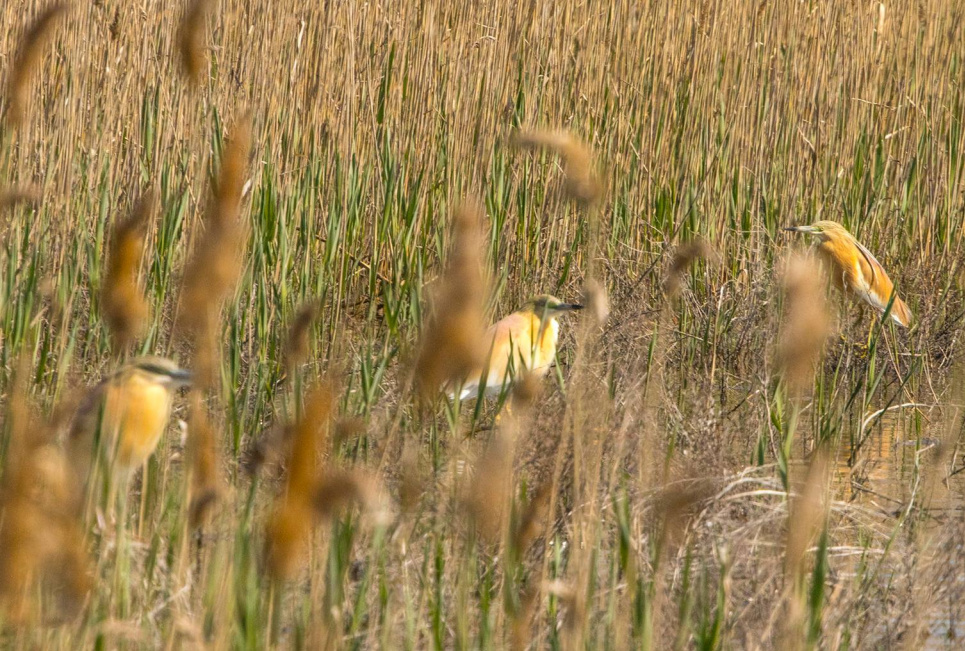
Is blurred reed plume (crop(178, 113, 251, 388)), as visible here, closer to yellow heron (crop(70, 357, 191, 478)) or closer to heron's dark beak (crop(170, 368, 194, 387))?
yellow heron (crop(70, 357, 191, 478))

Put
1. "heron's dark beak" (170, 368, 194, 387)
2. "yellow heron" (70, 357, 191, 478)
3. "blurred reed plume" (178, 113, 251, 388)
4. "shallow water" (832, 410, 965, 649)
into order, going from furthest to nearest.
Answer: "shallow water" (832, 410, 965, 649) < "heron's dark beak" (170, 368, 194, 387) < "yellow heron" (70, 357, 191, 478) < "blurred reed plume" (178, 113, 251, 388)

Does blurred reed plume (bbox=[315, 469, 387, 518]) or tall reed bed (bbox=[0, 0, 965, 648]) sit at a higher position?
tall reed bed (bbox=[0, 0, 965, 648])

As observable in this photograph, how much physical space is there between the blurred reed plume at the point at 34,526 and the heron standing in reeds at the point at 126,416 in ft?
0.62

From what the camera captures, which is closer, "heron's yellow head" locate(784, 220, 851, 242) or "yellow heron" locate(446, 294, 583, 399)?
"yellow heron" locate(446, 294, 583, 399)

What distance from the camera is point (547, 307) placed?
3.20m

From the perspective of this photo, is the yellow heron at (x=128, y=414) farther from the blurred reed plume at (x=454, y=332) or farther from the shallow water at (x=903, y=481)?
the shallow water at (x=903, y=481)

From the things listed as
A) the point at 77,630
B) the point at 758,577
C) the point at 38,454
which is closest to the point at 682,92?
the point at 758,577

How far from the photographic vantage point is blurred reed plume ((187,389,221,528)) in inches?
49.3

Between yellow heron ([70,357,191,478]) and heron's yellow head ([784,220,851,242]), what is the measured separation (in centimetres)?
270

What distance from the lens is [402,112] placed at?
4.14 m

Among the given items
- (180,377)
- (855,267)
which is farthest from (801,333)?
(855,267)

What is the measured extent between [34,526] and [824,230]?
3.47m

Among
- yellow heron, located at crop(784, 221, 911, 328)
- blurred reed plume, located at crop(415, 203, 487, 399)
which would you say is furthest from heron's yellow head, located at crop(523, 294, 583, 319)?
blurred reed plume, located at crop(415, 203, 487, 399)

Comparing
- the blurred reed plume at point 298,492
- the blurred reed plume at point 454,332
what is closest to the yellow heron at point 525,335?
the blurred reed plume at point 454,332
